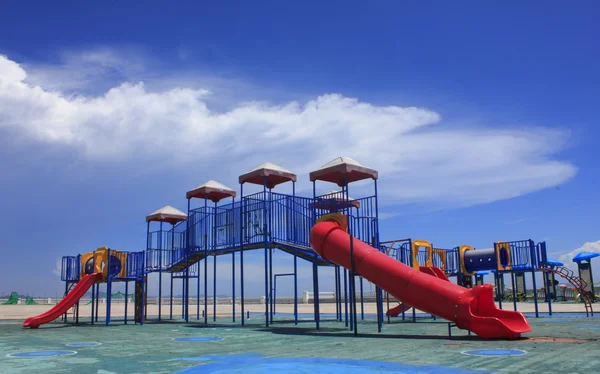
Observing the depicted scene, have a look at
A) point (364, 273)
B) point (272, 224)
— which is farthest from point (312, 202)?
point (364, 273)

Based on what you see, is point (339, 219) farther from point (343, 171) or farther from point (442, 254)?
point (442, 254)

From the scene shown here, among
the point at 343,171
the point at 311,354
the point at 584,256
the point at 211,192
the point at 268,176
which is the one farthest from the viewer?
the point at 584,256

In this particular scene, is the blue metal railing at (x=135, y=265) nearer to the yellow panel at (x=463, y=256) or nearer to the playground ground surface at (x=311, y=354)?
the playground ground surface at (x=311, y=354)

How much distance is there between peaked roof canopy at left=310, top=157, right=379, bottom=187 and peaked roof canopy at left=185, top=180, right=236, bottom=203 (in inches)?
257

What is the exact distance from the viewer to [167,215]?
87.8 feet

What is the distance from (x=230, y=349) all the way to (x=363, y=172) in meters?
8.10

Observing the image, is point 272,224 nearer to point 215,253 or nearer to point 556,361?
point 215,253

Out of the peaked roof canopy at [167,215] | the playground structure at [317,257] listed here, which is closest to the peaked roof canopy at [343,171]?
the playground structure at [317,257]

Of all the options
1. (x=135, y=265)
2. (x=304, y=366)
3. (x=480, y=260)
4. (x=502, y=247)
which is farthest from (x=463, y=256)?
(x=304, y=366)

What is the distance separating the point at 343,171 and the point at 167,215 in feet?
41.8

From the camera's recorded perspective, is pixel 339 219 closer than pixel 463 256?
Yes

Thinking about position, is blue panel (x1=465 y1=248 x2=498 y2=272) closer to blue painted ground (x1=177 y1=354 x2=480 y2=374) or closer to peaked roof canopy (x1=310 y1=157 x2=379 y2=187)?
peaked roof canopy (x1=310 y1=157 x2=379 y2=187)

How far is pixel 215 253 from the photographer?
2303cm

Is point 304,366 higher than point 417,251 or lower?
lower
